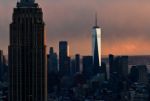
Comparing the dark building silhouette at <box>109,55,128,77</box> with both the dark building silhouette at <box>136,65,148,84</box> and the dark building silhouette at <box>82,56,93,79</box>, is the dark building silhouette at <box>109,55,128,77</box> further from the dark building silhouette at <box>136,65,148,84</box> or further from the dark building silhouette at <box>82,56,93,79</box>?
the dark building silhouette at <box>82,56,93,79</box>

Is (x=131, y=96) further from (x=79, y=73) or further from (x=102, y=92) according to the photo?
(x=79, y=73)

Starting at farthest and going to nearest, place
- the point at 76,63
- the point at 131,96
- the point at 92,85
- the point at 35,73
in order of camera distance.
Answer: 1. the point at 76,63
2. the point at 92,85
3. the point at 131,96
4. the point at 35,73

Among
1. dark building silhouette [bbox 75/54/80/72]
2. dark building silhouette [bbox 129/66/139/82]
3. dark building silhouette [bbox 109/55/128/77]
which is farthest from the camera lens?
dark building silhouette [bbox 75/54/80/72]

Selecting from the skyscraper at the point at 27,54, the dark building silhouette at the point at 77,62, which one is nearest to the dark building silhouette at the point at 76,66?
the dark building silhouette at the point at 77,62

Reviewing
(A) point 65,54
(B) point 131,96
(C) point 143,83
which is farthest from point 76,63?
(B) point 131,96

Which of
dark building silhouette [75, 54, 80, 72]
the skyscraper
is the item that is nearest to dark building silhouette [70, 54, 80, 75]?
dark building silhouette [75, 54, 80, 72]

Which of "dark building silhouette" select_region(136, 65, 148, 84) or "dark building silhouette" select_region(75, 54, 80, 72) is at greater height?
"dark building silhouette" select_region(75, 54, 80, 72)

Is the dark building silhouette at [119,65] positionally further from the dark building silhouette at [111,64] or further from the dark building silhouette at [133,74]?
the dark building silhouette at [133,74]

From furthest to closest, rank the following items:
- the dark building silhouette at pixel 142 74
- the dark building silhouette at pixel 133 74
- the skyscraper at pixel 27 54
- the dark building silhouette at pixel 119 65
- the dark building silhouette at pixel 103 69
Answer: the dark building silhouette at pixel 103 69 → the dark building silhouette at pixel 119 65 → the dark building silhouette at pixel 133 74 → the dark building silhouette at pixel 142 74 → the skyscraper at pixel 27 54

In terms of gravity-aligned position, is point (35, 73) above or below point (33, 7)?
below
